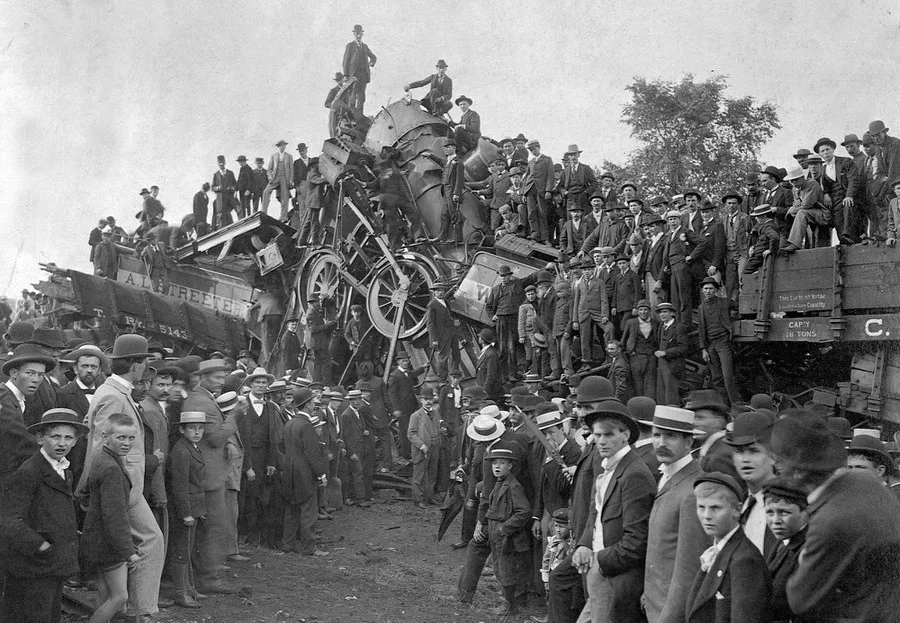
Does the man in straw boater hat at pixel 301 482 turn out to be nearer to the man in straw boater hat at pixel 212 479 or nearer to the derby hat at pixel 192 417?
the man in straw boater hat at pixel 212 479

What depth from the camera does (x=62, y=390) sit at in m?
7.73

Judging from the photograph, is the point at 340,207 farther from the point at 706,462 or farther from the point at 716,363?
the point at 706,462

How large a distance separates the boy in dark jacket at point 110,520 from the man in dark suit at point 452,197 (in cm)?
1276

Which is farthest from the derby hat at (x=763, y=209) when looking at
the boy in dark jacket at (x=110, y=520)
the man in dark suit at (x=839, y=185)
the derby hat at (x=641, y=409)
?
the boy in dark jacket at (x=110, y=520)

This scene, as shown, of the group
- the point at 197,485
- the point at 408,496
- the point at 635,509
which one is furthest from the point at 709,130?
the point at 635,509

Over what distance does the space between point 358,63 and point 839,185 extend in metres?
14.7

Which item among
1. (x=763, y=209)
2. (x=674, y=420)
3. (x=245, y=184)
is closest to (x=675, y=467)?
(x=674, y=420)

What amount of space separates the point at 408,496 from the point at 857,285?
788cm

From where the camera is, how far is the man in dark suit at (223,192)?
24.2 metres

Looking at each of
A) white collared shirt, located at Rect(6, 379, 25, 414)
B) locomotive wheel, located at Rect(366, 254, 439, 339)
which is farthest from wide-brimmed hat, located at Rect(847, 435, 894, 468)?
locomotive wheel, located at Rect(366, 254, 439, 339)

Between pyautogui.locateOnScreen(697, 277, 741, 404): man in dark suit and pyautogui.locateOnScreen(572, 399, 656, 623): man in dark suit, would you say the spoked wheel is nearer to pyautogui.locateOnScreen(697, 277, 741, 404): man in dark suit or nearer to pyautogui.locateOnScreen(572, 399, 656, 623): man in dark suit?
pyautogui.locateOnScreen(697, 277, 741, 404): man in dark suit

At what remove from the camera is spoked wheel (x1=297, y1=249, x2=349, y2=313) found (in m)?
20.7

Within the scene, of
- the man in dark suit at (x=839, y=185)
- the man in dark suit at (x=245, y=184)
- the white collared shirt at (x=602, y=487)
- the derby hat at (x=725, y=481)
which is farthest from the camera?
the man in dark suit at (x=245, y=184)

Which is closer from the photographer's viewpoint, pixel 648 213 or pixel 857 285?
pixel 857 285
